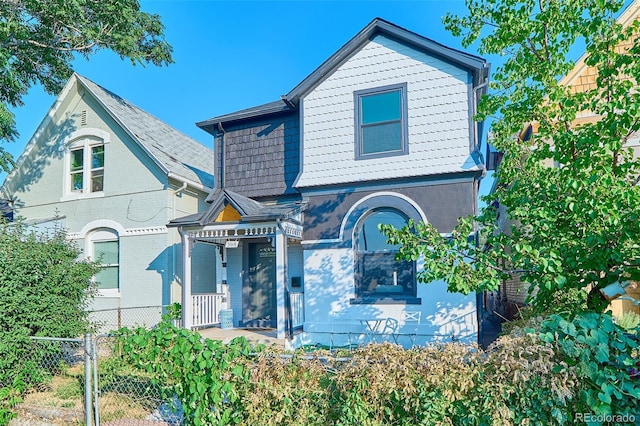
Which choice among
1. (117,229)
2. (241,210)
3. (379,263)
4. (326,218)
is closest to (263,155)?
(241,210)

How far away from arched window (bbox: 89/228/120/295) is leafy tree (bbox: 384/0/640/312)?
32.7 feet

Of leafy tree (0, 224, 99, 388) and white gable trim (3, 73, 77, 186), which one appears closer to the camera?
leafy tree (0, 224, 99, 388)

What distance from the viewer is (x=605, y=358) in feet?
10.3

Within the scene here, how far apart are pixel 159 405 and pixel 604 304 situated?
5.83 meters

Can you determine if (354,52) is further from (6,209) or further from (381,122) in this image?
(6,209)

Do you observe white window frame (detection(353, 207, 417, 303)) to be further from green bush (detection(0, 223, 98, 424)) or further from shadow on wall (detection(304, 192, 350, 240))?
green bush (detection(0, 223, 98, 424))

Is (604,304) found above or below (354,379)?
above

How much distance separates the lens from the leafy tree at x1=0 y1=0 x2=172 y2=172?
11.2m

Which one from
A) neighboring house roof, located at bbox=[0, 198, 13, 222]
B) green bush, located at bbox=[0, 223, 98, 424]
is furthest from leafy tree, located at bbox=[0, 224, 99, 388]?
neighboring house roof, located at bbox=[0, 198, 13, 222]

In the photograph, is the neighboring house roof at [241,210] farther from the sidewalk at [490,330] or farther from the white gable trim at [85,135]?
the sidewalk at [490,330]

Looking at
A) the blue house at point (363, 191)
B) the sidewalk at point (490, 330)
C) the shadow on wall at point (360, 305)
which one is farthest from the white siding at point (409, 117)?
the sidewalk at point (490, 330)

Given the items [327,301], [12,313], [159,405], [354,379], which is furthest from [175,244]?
[354,379]

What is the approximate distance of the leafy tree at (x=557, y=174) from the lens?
4.49 meters

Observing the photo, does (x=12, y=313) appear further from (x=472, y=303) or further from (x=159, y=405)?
(x=472, y=303)
